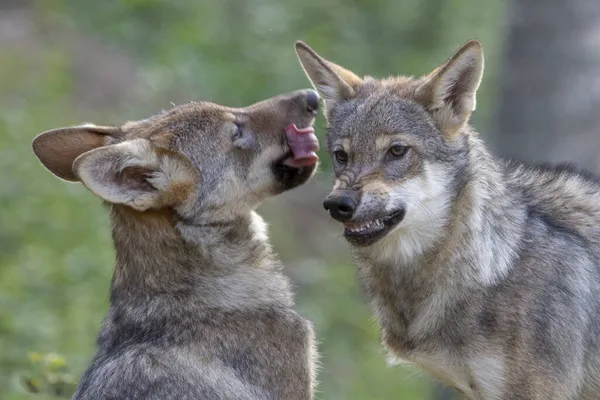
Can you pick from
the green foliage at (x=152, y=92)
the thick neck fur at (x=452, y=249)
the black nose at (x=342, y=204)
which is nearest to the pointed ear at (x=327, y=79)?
the thick neck fur at (x=452, y=249)

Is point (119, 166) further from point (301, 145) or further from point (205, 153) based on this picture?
point (301, 145)

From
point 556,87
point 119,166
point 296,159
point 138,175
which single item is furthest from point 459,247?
point 556,87

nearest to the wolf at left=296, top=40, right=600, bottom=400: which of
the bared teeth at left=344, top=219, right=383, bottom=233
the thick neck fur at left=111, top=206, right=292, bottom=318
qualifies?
the bared teeth at left=344, top=219, right=383, bottom=233

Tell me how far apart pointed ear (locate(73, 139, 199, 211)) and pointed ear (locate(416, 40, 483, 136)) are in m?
1.40

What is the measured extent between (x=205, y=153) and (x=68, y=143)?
0.78m

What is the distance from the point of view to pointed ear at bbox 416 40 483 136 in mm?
6336

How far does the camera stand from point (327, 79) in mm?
6781

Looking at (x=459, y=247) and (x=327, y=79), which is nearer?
(x=459, y=247)

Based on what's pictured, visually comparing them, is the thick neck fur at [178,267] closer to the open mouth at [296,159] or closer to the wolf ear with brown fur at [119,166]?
the wolf ear with brown fur at [119,166]

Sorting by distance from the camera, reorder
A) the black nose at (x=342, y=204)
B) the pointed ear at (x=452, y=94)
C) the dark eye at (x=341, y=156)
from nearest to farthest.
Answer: the black nose at (x=342, y=204), the pointed ear at (x=452, y=94), the dark eye at (x=341, y=156)

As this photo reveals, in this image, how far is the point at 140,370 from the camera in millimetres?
5996

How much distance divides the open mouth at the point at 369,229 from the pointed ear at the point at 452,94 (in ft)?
2.20

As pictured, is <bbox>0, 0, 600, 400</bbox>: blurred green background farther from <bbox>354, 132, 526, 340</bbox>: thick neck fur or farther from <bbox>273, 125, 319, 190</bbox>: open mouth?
<bbox>273, 125, 319, 190</bbox>: open mouth

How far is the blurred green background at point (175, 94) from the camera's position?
1114cm
